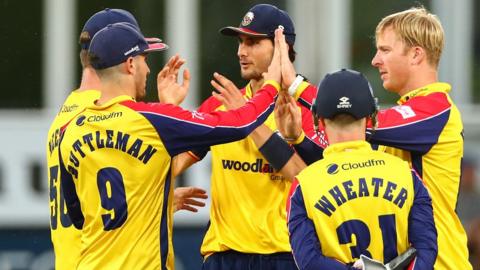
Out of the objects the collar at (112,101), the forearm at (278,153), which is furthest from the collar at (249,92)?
the collar at (112,101)

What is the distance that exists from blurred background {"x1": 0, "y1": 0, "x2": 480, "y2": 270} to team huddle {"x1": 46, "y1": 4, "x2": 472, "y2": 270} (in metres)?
5.64

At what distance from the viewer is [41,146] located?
42.0 ft

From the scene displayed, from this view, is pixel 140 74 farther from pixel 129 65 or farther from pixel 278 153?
pixel 278 153

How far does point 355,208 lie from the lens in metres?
5.23

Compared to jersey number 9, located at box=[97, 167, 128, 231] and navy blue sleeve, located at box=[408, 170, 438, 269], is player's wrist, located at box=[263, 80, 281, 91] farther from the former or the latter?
navy blue sleeve, located at box=[408, 170, 438, 269]

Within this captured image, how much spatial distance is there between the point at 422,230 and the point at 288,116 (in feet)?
4.99

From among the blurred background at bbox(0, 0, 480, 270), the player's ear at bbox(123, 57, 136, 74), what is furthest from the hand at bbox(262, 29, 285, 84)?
the blurred background at bbox(0, 0, 480, 270)

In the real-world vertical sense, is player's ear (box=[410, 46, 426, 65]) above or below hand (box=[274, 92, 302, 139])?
above

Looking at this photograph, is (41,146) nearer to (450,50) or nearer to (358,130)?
(450,50)

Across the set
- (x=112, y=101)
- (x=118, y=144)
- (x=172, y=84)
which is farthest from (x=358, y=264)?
(x=172, y=84)

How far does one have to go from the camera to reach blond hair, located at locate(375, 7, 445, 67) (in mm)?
Result: 6203

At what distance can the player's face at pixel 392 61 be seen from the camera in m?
6.24

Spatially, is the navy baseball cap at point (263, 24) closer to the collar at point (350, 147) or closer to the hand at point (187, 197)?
the hand at point (187, 197)

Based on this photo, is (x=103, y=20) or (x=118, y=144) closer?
(x=118, y=144)
